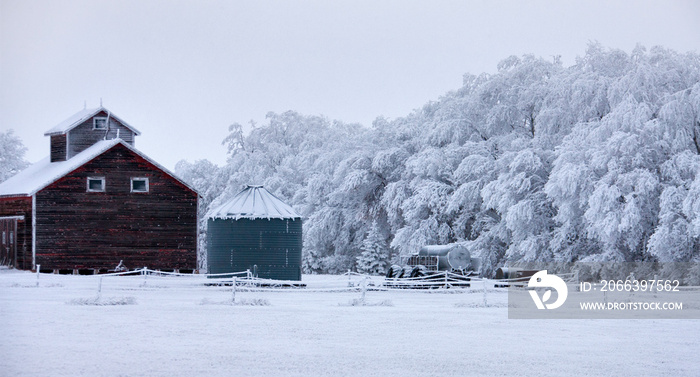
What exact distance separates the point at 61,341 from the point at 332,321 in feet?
25.7

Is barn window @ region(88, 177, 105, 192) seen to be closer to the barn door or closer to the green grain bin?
the barn door

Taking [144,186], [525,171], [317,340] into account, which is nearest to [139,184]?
[144,186]

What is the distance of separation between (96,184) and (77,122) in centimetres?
657

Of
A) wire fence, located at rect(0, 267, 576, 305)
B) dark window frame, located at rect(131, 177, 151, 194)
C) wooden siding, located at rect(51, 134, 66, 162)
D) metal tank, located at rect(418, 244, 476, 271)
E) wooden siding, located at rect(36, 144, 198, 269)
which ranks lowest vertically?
wire fence, located at rect(0, 267, 576, 305)

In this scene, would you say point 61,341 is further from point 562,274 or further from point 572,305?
point 562,274

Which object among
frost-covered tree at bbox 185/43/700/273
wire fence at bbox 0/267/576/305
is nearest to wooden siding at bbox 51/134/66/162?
wire fence at bbox 0/267/576/305

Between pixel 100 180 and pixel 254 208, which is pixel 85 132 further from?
pixel 254 208

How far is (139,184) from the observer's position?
45.5 meters

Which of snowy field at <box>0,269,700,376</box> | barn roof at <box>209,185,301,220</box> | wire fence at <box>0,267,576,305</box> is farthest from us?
barn roof at <box>209,185,301,220</box>

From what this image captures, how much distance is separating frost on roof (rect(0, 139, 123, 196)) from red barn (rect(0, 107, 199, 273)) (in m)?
0.07

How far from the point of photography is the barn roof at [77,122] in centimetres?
4984

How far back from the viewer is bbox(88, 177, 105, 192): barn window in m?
44.6

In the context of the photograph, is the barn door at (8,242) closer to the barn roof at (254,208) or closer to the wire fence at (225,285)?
the wire fence at (225,285)

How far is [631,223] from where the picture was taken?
131 ft
